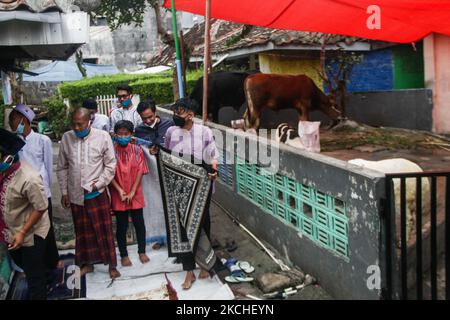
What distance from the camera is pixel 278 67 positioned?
436 inches

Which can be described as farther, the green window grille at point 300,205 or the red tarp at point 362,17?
the red tarp at point 362,17

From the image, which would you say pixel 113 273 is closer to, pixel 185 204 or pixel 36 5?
pixel 185 204

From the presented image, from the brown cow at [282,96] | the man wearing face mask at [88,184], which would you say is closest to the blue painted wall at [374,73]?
the brown cow at [282,96]

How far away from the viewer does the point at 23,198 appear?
3.58 meters

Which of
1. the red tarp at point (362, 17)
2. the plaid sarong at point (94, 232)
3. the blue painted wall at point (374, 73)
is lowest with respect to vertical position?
the plaid sarong at point (94, 232)

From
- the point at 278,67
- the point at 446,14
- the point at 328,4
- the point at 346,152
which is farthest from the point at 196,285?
the point at 278,67

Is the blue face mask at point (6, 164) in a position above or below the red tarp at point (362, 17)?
below

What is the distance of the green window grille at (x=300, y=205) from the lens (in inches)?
149

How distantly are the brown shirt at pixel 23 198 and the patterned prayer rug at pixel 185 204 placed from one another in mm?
1271

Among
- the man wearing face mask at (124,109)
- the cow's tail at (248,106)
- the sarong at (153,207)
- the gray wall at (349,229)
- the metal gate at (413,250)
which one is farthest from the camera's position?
the cow's tail at (248,106)

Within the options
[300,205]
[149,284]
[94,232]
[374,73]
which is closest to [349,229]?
[300,205]

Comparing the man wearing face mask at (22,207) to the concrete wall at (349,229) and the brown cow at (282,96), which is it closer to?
the concrete wall at (349,229)

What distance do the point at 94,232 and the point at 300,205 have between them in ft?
6.64

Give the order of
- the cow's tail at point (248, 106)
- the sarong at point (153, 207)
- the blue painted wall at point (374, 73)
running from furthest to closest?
1. the blue painted wall at point (374, 73)
2. the cow's tail at point (248, 106)
3. the sarong at point (153, 207)
